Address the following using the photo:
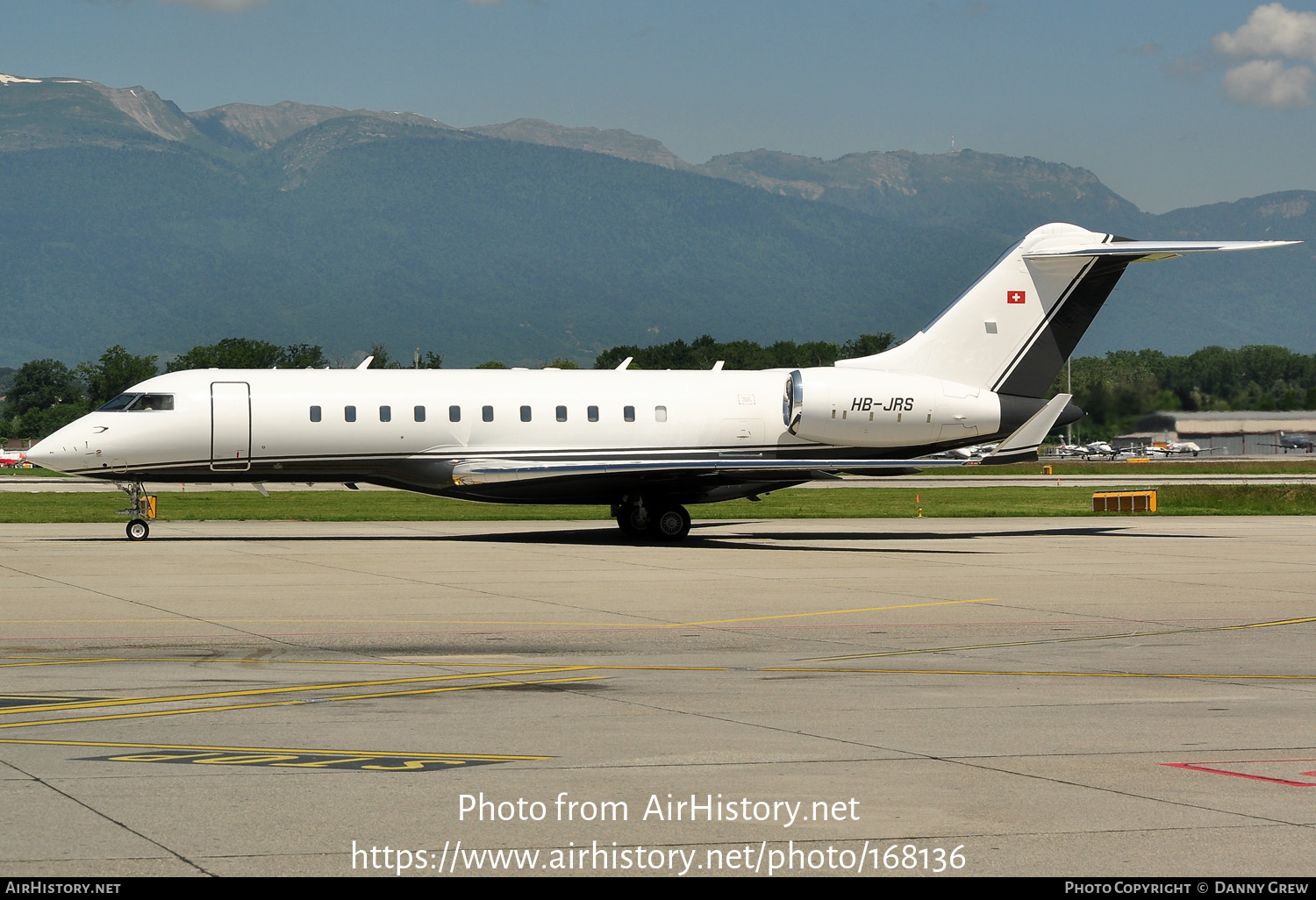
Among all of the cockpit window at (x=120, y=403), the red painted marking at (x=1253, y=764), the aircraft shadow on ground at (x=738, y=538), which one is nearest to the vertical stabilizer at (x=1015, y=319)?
the aircraft shadow on ground at (x=738, y=538)

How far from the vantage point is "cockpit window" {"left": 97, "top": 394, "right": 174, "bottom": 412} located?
29484 millimetres

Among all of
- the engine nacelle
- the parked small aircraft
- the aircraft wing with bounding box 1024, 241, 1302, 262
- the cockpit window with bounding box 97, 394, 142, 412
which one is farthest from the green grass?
the parked small aircraft

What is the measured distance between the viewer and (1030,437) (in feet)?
102

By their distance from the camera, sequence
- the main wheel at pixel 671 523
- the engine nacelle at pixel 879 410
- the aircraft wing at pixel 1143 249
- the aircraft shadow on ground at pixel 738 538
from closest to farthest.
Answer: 1. the aircraft wing at pixel 1143 249
2. the aircraft shadow on ground at pixel 738 538
3. the engine nacelle at pixel 879 410
4. the main wheel at pixel 671 523

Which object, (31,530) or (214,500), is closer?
(31,530)

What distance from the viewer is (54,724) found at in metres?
10.2

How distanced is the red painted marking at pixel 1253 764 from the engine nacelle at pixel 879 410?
840 inches

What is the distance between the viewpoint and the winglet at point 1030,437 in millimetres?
30797

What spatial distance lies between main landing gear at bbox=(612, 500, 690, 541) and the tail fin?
5.15m

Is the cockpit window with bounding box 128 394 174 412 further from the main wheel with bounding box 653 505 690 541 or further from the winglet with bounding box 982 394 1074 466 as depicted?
the winglet with bounding box 982 394 1074 466

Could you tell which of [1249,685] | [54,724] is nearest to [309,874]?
[54,724]

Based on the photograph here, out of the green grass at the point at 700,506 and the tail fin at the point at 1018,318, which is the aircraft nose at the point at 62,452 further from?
the tail fin at the point at 1018,318

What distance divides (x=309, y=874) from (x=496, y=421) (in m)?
24.1
